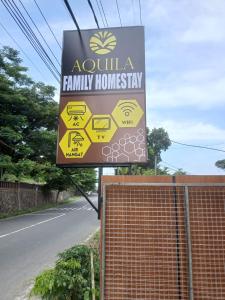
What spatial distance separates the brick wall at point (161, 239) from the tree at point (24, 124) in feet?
69.0

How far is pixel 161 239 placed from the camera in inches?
181

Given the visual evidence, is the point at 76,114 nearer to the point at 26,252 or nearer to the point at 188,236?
the point at 188,236

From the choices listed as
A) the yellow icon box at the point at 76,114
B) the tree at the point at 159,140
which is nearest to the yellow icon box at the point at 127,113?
the yellow icon box at the point at 76,114

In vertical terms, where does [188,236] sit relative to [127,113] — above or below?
below

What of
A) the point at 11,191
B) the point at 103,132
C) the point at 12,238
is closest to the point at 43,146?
the point at 11,191

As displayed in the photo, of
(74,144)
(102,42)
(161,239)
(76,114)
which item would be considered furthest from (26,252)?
(161,239)

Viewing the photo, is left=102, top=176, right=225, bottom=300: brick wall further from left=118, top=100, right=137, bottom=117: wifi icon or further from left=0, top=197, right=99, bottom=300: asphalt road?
left=0, top=197, right=99, bottom=300: asphalt road

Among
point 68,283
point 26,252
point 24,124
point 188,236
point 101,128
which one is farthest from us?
point 24,124

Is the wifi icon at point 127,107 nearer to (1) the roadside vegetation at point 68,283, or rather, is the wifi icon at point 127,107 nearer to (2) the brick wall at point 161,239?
(2) the brick wall at point 161,239

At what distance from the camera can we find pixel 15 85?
1122 inches

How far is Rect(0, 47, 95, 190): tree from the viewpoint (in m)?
26.3

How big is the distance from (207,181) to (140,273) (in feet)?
4.46

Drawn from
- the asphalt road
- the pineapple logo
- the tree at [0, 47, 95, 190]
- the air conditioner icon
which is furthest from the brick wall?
the tree at [0, 47, 95, 190]

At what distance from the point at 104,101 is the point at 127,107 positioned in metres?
0.37
